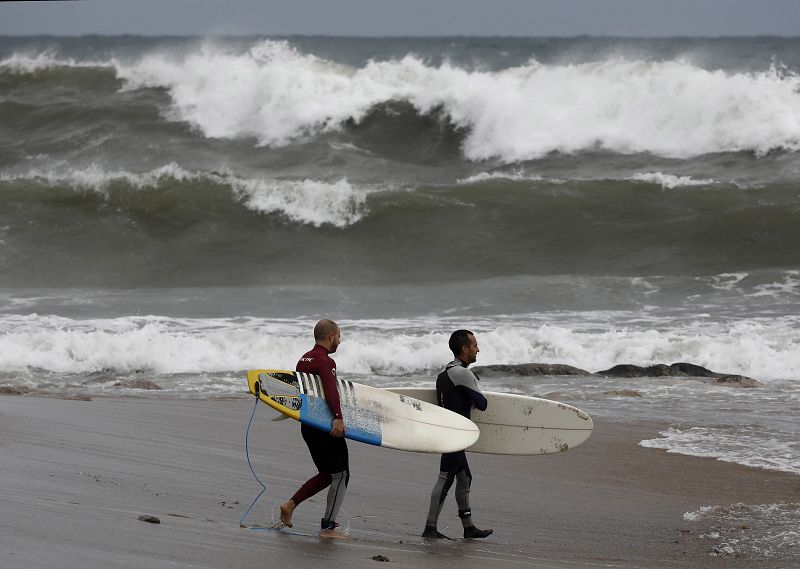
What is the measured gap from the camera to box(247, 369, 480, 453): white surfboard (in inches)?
197

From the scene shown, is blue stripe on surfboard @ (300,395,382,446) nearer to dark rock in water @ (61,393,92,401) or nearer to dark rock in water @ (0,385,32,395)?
dark rock in water @ (61,393,92,401)

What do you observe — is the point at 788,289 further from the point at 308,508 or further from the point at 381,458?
the point at 308,508

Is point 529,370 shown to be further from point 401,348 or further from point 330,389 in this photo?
point 330,389

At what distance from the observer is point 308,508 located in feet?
18.4

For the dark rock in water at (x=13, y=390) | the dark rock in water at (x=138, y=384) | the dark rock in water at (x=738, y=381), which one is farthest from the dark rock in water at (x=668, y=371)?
the dark rock in water at (x=13, y=390)

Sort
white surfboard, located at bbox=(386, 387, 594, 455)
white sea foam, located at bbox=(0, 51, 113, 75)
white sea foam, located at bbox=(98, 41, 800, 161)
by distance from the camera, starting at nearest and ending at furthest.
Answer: white surfboard, located at bbox=(386, 387, 594, 455), white sea foam, located at bbox=(98, 41, 800, 161), white sea foam, located at bbox=(0, 51, 113, 75)

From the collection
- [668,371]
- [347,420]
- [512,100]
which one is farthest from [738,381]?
[512,100]

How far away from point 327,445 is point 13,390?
5509 mm

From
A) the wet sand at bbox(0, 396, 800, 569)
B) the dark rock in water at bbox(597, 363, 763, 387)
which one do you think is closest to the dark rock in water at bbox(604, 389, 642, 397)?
the dark rock in water at bbox(597, 363, 763, 387)

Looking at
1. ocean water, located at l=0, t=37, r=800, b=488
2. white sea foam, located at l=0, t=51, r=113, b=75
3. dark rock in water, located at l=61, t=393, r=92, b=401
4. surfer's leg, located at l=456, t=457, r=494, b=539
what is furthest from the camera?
white sea foam, located at l=0, t=51, r=113, b=75

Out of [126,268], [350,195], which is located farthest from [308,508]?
[350,195]

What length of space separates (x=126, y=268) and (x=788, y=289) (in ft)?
33.8

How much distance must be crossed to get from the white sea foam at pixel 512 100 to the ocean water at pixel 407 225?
0.23ft

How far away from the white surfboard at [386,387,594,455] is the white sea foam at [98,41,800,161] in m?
15.5
